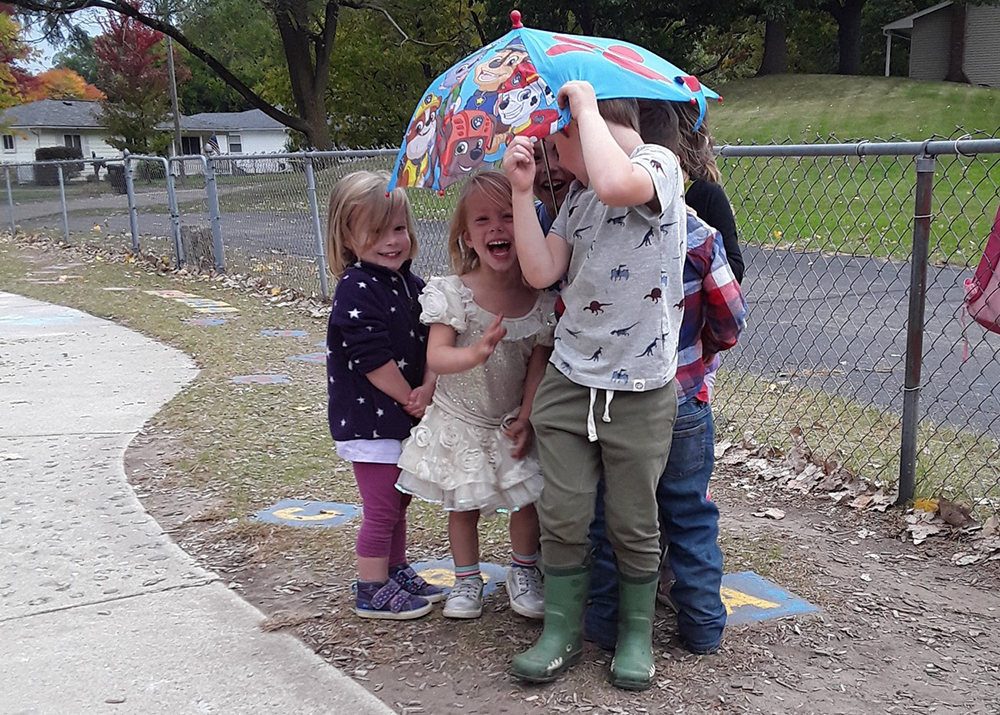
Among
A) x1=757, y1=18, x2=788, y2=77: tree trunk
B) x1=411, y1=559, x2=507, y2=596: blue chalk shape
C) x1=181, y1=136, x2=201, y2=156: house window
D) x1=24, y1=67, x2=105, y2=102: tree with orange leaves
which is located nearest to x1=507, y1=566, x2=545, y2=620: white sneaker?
x1=411, y1=559, x2=507, y2=596: blue chalk shape

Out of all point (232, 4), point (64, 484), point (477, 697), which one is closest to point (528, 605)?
point (477, 697)

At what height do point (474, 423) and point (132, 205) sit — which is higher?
point (132, 205)

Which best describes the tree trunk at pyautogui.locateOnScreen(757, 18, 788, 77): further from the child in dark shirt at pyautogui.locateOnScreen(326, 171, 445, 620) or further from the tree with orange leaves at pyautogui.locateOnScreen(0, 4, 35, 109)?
the child in dark shirt at pyautogui.locateOnScreen(326, 171, 445, 620)

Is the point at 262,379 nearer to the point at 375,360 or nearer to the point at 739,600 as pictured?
the point at 375,360

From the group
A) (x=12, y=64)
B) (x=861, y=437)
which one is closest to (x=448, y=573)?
(x=861, y=437)

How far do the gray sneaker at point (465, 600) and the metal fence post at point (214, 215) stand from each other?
8.57m

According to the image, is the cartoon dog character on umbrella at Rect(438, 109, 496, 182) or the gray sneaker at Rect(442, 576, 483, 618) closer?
the cartoon dog character on umbrella at Rect(438, 109, 496, 182)

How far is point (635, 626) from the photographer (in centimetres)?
263

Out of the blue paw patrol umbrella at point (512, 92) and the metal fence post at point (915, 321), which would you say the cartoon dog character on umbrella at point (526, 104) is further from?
the metal fence post at point (915, 321)

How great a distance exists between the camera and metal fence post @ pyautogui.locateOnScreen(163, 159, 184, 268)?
39.0ft

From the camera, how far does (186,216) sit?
12.1 m

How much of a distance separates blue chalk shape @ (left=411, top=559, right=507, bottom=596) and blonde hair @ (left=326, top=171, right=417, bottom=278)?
1101mm

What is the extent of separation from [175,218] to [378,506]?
32.3 ft

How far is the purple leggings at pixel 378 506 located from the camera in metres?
3.01
